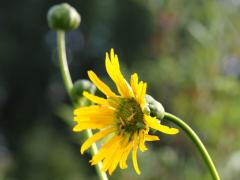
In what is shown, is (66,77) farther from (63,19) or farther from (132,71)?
(132,71)

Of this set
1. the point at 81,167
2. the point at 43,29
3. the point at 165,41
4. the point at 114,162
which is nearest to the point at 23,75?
the point at 43,29

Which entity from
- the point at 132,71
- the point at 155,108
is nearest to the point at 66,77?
the point at 155,108

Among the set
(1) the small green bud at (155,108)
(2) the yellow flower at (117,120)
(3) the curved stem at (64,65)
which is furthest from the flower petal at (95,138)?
(3) the curved stem at (64,65)

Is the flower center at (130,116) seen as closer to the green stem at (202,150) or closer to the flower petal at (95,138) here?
the flower petal at (95,138)

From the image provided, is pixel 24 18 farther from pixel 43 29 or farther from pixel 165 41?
pixel 165 41

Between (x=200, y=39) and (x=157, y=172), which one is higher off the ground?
(x=200, y=39)
